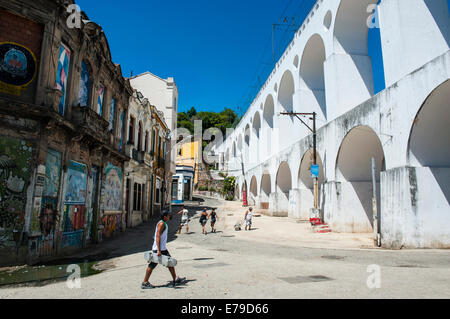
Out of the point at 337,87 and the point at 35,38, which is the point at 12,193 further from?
the point at 337,87

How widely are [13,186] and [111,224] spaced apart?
6958mm

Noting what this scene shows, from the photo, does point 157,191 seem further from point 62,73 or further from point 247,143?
point 247,143

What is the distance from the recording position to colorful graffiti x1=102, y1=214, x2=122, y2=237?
13789mm

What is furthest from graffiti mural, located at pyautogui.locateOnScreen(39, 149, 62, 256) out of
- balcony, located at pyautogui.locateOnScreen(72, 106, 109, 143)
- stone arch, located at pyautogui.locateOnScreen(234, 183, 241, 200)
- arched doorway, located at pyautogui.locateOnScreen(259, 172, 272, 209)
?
stone arch, located at pyautogui.locateOnScreen(234, 183, 241, 200)

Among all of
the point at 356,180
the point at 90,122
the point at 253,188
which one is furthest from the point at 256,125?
the point at 90,122

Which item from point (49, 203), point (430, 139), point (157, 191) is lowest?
point (49, 203)

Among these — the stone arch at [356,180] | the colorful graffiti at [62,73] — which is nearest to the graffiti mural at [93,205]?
the colorful graffiti at [62,73]

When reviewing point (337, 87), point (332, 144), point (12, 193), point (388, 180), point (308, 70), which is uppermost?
point (308, 70)

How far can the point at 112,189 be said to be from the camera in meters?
14.7

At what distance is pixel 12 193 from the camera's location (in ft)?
26.5

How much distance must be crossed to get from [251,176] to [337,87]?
73.4ft

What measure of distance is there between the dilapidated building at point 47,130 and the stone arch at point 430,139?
39.7ft

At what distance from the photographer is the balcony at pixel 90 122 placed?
10562 mm
